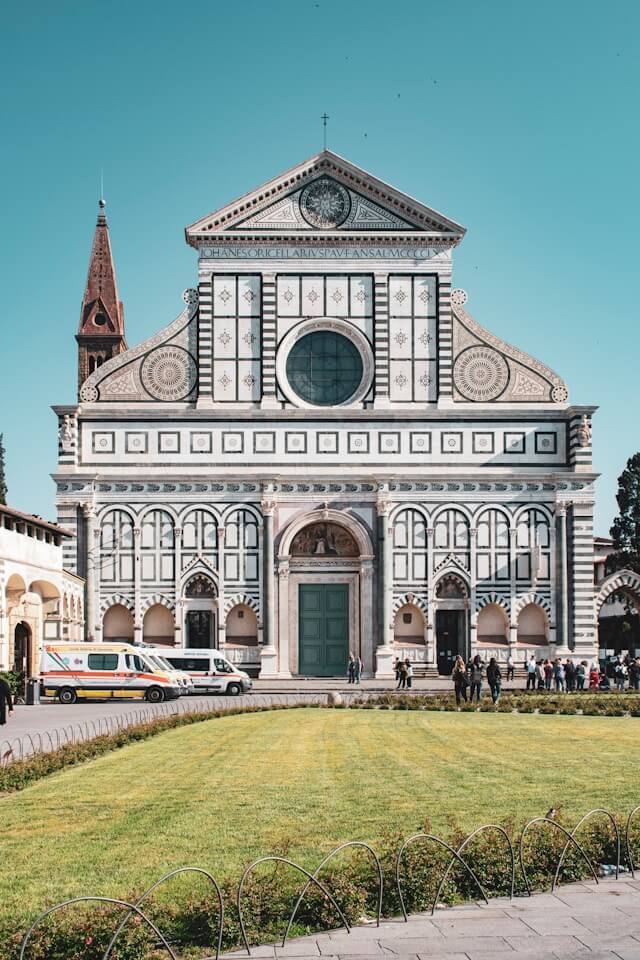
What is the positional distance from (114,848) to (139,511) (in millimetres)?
39563

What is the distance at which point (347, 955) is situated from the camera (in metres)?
10.0

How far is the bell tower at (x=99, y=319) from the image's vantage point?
7444 centimetres

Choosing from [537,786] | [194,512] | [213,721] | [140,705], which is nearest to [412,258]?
[194,512]

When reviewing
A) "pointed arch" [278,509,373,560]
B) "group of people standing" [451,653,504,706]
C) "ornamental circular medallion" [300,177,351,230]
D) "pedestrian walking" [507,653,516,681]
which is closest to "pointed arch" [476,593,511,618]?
"pedestrian walking" [507,653,516,681]

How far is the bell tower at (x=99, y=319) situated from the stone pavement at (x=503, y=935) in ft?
214

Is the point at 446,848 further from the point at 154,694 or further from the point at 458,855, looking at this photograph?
the point at 154,694

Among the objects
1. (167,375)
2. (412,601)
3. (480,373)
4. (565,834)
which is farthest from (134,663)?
(565,834)

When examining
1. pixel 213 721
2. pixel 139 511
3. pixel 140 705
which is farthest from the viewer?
pixel 139 511

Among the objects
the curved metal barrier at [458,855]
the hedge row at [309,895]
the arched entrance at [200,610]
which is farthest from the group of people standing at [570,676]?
the curved metal barrier at [458,855]

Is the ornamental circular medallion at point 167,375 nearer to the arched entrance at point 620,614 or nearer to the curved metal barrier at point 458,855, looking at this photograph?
the arched entrance at point 620,614

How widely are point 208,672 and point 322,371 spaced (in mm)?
14709

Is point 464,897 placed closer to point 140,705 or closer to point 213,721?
point 213,721

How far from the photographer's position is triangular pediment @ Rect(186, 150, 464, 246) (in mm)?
53344

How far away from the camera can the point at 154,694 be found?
40.6 metres
